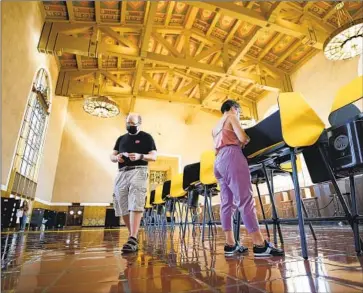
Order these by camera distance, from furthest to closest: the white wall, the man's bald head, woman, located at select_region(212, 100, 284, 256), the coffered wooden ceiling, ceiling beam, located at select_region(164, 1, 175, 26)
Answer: ceiling beam, located at select_region(164, 1, 175, 26)
the coffered wooden ceiling
the white wall
the man's bald head
woman, located at select_region(212, 100, 284, 256)

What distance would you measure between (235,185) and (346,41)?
5135 millimetres

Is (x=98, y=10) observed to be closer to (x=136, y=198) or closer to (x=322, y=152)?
(x=136, y=198)

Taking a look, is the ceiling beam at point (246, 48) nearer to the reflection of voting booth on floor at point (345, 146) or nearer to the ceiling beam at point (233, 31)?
the ceiling beam at point (233, 31)

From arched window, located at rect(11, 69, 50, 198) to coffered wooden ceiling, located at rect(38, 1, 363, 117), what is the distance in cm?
120

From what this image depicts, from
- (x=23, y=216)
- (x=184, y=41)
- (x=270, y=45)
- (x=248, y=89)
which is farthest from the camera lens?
(x=248, y=89)

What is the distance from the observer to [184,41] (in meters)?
8.48

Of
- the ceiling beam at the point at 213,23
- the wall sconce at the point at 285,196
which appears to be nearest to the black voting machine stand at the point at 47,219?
the wall sconce at the point at 285,196

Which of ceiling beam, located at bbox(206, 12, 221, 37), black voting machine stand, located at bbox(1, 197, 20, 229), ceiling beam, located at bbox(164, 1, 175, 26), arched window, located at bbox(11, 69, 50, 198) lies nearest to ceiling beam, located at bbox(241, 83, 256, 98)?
ceiling beam, located at bbox(206, 12, 221, 37)

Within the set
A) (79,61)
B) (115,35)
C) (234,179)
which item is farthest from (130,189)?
(79,61)

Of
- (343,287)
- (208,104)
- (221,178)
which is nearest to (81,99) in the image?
(208,104)

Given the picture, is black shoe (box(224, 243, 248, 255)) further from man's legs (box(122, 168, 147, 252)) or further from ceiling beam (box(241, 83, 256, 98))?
ceiling beam (box(241, 83, 256, 98))

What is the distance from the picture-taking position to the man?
197 centimetres

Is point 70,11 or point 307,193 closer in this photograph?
point 307,193

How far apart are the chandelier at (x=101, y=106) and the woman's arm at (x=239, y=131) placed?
660 centimetres
